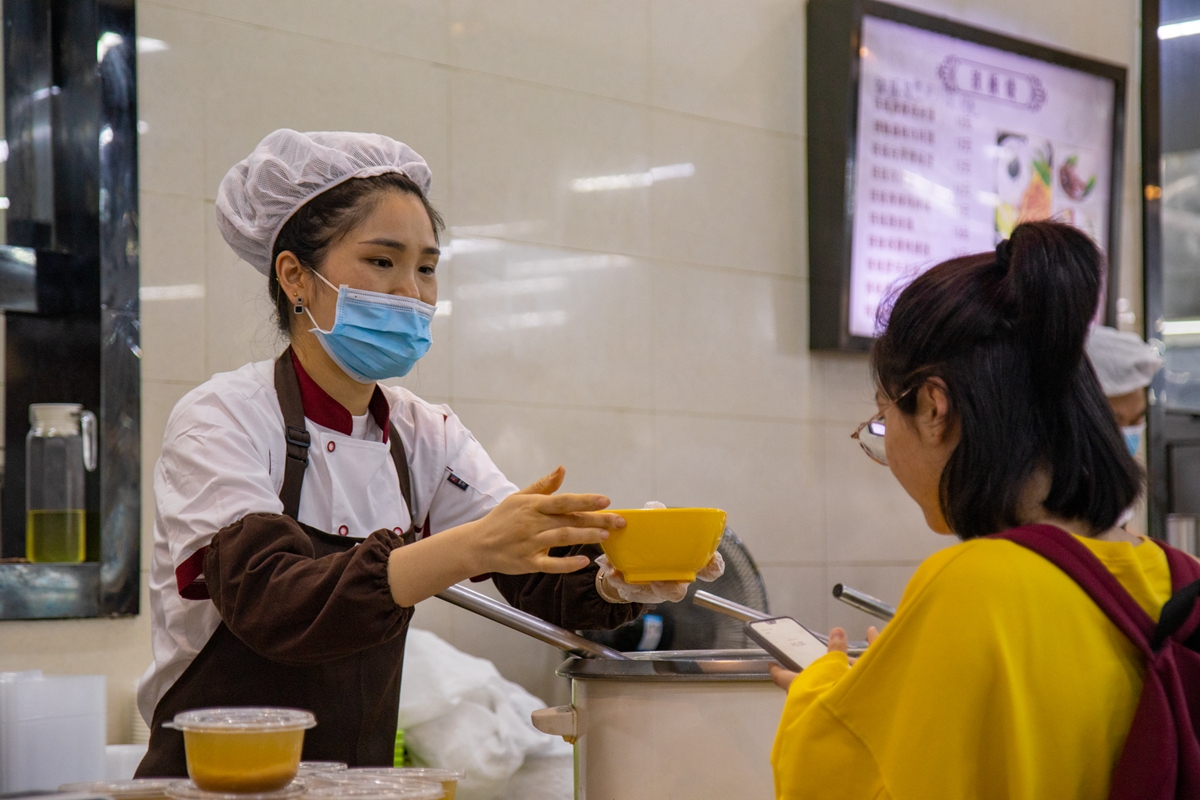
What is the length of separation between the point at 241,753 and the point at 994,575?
27.7 inches

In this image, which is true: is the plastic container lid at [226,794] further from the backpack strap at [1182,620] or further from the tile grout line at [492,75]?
the tile grout line at [492,75]

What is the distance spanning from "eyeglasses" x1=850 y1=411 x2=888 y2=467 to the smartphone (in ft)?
0.76

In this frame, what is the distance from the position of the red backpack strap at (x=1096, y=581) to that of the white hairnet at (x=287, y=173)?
1.06 metres

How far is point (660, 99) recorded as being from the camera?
346cm

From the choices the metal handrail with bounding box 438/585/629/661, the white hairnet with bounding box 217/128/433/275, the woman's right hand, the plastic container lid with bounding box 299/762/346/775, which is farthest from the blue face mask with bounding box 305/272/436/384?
the plastic container lid with bounding box 299/762/346/775

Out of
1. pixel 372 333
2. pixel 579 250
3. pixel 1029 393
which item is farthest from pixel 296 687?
pixel 579 250

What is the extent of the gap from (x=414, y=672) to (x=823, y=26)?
7.67ft

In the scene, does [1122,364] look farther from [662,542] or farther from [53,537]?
[53,537]

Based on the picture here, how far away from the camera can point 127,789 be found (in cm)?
115

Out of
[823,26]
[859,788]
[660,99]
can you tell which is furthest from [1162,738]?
[823,26]

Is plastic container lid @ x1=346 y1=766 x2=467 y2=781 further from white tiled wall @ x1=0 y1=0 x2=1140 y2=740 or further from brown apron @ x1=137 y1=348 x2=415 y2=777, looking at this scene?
white tiled wall @ x1=0 y1=0 x2=1140 y2=740

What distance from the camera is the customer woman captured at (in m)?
1.14

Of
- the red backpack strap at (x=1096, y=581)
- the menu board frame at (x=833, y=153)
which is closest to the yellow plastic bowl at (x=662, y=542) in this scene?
the red backpack strap at (x=1096, y=581)

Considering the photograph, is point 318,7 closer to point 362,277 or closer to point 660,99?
point 660,99
